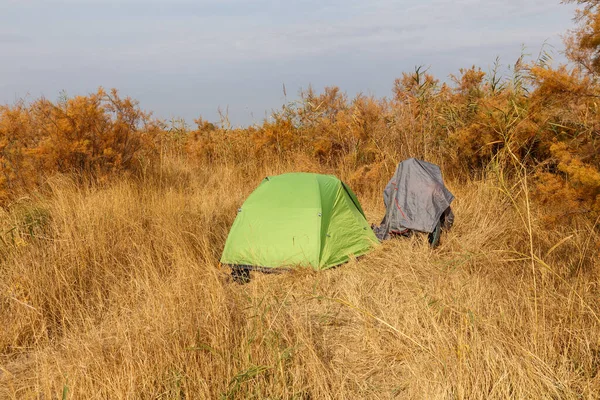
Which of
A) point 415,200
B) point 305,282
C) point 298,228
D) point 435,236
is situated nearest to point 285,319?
point 305,282

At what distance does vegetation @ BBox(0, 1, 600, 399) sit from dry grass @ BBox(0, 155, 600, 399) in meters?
0.02

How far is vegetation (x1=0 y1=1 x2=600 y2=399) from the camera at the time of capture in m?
2.61

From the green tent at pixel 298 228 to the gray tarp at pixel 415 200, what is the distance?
0.37 meters

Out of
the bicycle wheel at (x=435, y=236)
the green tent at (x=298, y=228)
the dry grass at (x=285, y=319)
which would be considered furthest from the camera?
the bicycle wheel at (x=435, y=236)

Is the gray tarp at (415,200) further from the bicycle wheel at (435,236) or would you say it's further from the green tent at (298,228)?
the green tent at (298,228)

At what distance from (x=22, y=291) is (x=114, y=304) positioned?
763 mm

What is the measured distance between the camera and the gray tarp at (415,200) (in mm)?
5230

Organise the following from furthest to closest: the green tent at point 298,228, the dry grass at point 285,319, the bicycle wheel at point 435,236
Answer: the bicycle wheel at point 435,236, the green tent at point 298,228, the dry grass at point 285,319

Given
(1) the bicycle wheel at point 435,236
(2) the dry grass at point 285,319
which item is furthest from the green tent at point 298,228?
(1) the bicycle wheel at point 435,236

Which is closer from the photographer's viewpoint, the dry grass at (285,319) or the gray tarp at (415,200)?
the dry grass at (285,319)

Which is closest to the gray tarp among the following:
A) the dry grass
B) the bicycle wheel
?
the bicycle wheel

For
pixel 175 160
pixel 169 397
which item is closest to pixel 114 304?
pixel 169 397

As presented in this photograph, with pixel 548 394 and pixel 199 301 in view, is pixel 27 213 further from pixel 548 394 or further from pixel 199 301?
pixel 548 394

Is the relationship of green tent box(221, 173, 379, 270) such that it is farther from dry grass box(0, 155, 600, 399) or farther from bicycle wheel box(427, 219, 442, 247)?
bicycle wheel box(427, 219, 442, 247)
